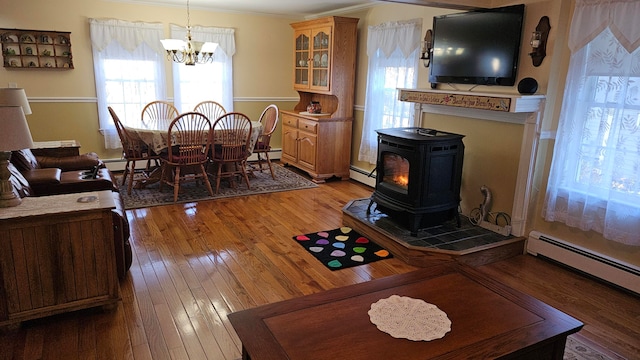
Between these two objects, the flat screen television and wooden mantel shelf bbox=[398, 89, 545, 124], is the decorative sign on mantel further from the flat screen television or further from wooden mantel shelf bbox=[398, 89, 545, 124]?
the flat screen television

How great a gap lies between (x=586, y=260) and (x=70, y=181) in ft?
13.1

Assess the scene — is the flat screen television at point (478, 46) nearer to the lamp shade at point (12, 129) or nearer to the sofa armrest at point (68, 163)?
the lamp shade at point (12, 129)

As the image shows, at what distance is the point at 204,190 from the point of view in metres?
5.18

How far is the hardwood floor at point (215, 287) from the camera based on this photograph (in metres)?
2.27

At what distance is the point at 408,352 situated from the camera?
4.88 feet

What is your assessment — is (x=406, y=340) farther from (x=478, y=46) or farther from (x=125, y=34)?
(x=125, y=34)

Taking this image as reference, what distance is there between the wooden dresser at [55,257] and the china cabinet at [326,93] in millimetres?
3441

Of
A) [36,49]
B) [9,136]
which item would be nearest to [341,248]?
[9,136]

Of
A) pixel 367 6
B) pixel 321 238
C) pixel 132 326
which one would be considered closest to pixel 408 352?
pixel 132 326

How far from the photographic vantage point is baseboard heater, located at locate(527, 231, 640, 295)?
290 cm

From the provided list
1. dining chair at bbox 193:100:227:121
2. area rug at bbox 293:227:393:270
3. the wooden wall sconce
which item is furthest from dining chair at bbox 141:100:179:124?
the wooden wall sconce

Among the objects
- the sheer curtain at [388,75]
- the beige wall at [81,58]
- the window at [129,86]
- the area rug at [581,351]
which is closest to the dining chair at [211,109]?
the beige wall at [81,58]

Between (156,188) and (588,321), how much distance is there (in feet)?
14.8

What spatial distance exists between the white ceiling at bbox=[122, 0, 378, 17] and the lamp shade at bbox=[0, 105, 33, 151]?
12.3 feet
